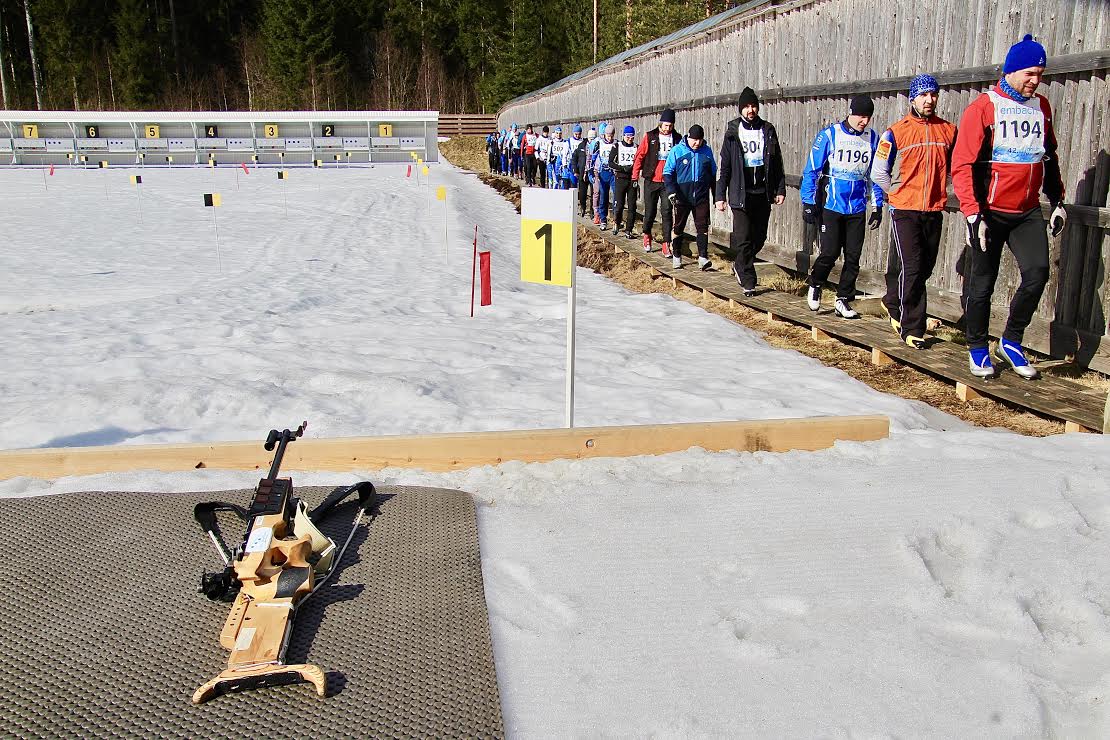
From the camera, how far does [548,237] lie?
194 inches

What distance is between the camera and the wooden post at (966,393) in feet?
20.3

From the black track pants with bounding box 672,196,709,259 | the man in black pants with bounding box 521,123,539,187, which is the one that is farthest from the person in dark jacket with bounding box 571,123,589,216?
the man in black pants with bounding box 521,123,539,187

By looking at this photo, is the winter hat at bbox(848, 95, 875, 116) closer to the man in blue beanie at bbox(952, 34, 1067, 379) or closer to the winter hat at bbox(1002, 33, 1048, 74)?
the man in blue beanie at bbox(952, 34, 1067, 379)

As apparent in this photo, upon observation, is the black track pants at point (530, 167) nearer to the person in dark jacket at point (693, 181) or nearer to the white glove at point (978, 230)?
the person in dark jacket at point (693, 181)

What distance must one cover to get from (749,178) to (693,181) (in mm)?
2180

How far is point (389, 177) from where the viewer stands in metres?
36.1

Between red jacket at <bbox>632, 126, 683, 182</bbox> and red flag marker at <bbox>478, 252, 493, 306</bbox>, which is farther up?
red jacket at <bbox>632, 126, 683, 182</bbox>

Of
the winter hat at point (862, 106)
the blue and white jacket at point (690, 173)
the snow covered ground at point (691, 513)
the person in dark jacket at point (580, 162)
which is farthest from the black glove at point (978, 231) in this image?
the person in dark jacket at point (580, 162)

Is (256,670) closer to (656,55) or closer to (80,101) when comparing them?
(656,55)

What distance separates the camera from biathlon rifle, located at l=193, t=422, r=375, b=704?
2.74 m

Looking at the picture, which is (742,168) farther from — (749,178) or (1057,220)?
(1057,220)

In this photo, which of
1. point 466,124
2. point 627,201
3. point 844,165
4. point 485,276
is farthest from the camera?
point 466,124

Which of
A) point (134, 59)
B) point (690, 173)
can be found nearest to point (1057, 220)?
point (690, 173)

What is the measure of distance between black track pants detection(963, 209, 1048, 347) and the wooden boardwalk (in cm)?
34
